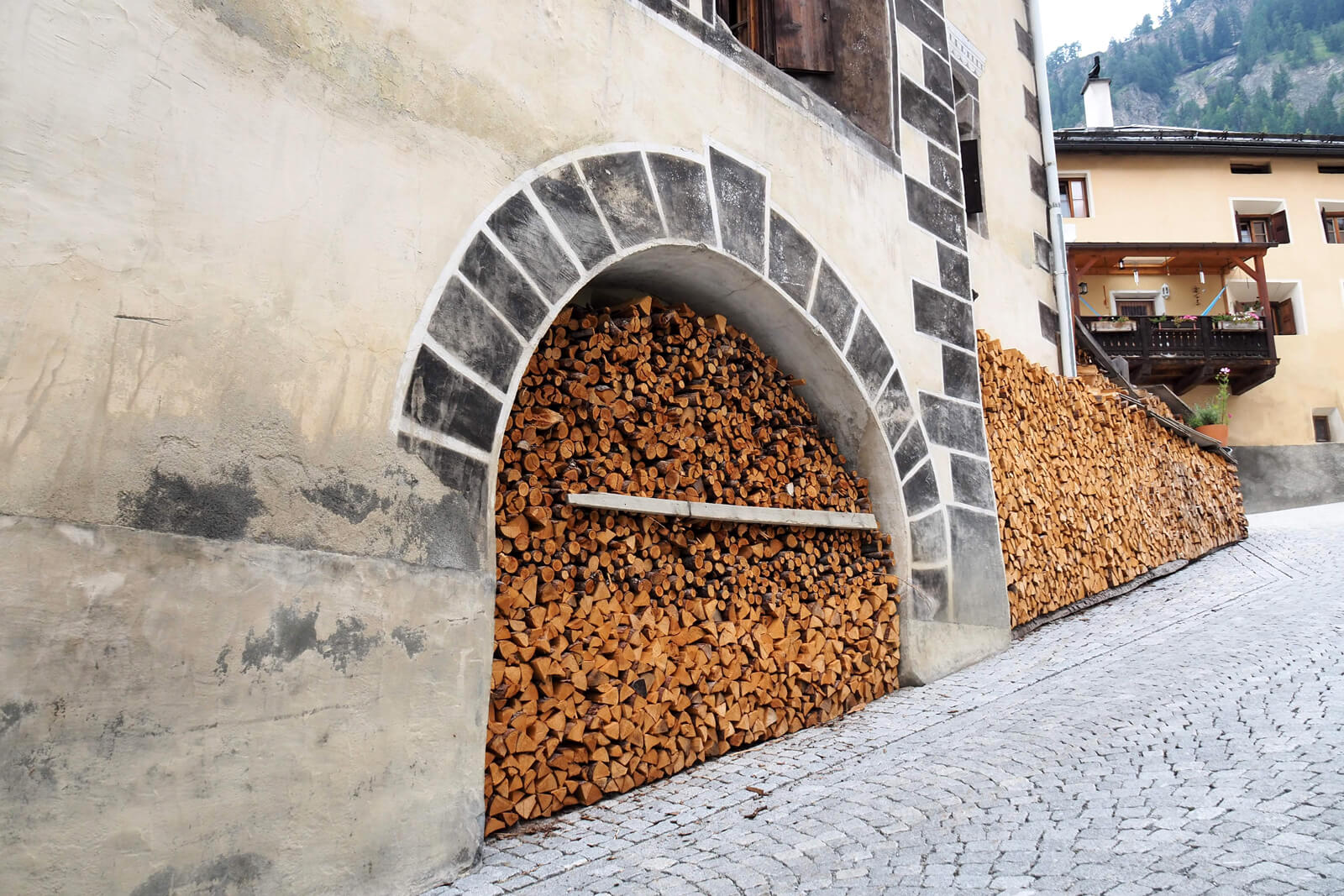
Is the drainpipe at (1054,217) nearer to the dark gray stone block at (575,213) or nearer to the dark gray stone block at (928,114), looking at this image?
the dark gray stone block at (928,114)

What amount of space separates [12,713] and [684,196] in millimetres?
3131

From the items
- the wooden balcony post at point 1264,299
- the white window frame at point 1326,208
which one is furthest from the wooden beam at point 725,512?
the white window frame at point 1326,208

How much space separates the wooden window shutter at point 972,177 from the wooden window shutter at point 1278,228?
1685 centimetres

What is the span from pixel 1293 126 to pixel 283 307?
189 ft

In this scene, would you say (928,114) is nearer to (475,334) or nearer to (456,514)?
(475,334)

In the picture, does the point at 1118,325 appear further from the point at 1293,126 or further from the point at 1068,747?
the point at 1293,126

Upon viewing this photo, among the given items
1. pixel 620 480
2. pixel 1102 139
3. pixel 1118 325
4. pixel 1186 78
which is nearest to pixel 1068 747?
pixel 620 480

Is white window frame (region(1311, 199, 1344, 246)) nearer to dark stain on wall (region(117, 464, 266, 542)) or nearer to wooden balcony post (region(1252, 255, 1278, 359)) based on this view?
wooden balcony post (region(1252, 255, 1278, 359))

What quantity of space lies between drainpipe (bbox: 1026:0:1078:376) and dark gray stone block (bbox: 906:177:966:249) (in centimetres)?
234

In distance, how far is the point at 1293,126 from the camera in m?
48.4

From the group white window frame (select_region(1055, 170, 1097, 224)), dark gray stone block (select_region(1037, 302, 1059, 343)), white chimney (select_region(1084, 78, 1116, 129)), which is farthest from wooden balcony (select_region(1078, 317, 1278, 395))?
dark gray stone block (select_region(1037, 302, 1059, 343))

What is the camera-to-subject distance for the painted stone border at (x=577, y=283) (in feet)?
10.6

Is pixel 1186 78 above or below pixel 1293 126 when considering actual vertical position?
above

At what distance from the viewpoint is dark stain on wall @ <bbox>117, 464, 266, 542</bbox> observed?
243cm
